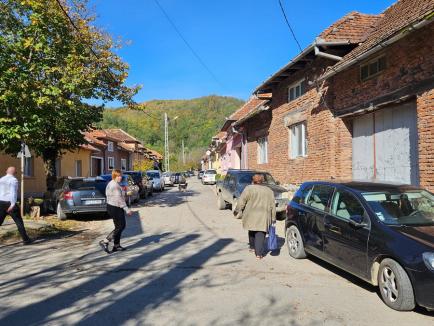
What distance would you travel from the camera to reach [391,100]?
10836 millimetres

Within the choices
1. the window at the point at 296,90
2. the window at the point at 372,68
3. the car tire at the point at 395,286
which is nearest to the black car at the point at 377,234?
the car tire at the point at 395,286

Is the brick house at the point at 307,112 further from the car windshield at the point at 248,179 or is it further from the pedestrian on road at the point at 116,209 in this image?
the pedestrian on road at the point at 116,209

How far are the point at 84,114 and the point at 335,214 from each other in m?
11.5

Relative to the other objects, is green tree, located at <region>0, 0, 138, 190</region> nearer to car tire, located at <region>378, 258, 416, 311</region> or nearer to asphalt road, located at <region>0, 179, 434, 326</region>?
asphalt road, located at <region>0, 179, 434, 326</region>

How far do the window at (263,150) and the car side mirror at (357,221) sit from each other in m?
16.2

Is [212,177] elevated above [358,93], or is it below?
below

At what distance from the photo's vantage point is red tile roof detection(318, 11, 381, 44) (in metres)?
13.3

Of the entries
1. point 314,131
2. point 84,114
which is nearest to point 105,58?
point 84,114

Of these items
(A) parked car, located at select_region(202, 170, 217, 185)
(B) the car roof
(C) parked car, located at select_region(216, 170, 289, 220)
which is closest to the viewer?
(B) the car roof

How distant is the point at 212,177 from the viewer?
44500 millimetres

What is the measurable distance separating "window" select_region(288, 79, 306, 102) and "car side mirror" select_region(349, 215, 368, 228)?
35.8 feet

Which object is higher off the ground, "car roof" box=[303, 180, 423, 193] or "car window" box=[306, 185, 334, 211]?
"car roof" box=[303, 180, 423, 193]

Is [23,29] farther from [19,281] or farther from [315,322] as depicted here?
[315,322]

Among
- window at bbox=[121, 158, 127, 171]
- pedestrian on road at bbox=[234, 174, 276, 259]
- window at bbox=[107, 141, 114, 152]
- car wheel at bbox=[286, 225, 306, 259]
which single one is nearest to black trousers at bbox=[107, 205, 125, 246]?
pedestrian on road at bbox=[234, 174, 276, 259]
